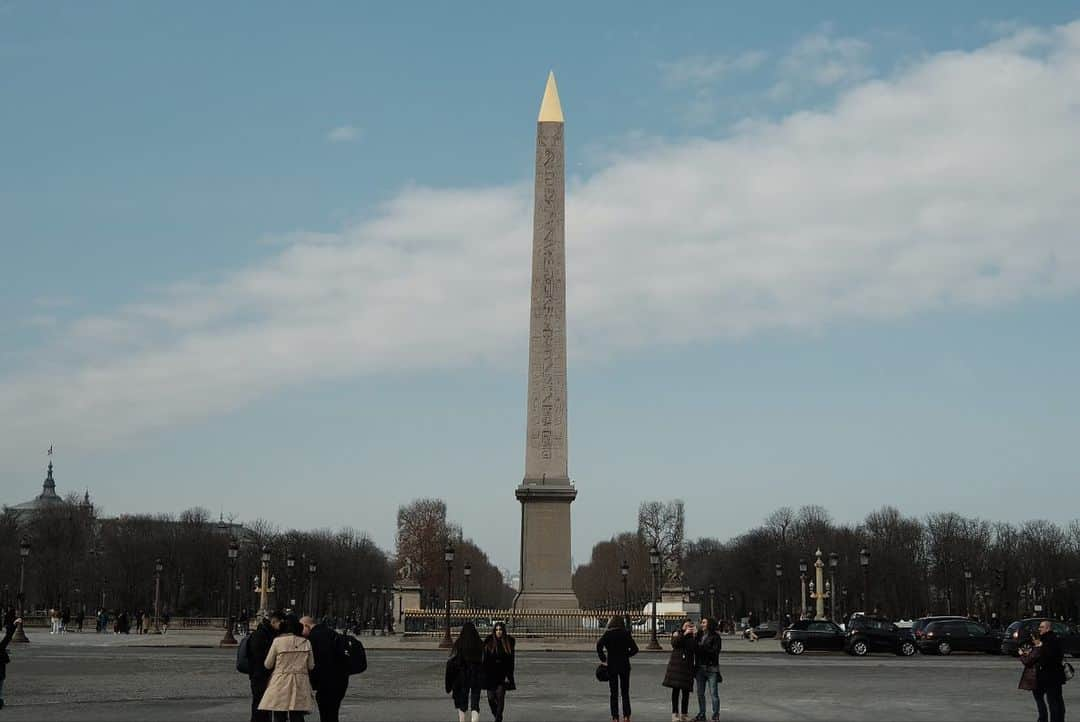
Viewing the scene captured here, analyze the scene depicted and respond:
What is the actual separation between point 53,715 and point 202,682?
719cm

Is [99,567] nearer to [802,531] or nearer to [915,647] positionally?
[802,531]

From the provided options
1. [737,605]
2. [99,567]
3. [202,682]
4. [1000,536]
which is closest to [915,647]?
[202,682]

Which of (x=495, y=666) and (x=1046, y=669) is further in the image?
(x=1046, y=669)

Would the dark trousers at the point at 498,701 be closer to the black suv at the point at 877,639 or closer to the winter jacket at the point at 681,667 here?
the winter jacket at the point at 681,667

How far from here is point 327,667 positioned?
11.9m

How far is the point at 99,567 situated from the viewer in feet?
351

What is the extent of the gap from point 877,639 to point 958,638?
3.35 metres

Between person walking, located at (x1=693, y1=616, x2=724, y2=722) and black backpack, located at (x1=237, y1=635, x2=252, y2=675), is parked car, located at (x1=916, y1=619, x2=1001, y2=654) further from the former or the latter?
black backpack, located at (x1=237, y1=635, x2=252, y2=675)

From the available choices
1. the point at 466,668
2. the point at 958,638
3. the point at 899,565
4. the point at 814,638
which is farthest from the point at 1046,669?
the point at 899,565

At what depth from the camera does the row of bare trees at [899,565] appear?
97.8 metres

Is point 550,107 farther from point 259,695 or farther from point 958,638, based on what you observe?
point 259,695

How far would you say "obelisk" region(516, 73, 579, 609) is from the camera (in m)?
40.9

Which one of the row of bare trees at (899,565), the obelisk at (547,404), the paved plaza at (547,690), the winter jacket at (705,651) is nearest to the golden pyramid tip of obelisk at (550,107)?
the obelisk at (547,404)

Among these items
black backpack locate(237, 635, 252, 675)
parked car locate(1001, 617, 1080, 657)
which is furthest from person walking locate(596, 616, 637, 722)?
parked car locate(1001, 617, 1080, 657)
